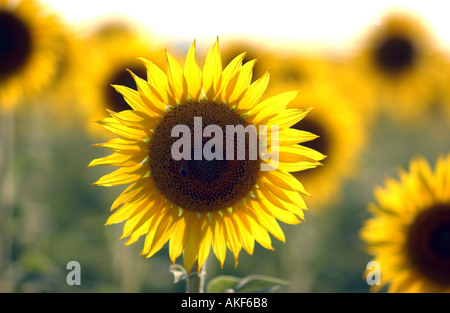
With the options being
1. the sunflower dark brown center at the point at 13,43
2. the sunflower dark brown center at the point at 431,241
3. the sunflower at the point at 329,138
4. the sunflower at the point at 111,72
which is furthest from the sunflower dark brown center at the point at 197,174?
the sunflower dark brown center at the point at 13,43

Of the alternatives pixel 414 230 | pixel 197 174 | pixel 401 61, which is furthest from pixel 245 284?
pixel 401 61

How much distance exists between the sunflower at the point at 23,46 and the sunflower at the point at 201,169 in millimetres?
2738

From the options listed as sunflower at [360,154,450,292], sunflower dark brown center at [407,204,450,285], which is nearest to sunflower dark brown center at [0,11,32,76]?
sunflower at [360,154,450,292]

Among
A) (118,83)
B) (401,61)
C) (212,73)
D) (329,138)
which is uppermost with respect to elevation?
(401,61)

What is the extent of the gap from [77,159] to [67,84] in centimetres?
271

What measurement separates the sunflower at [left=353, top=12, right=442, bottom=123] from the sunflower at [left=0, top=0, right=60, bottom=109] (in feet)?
14.7

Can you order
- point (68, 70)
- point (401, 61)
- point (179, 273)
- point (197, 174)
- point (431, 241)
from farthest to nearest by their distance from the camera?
point (401, 61), point (68, 70), point (431, 241), point (197, 174), point (179, 273)

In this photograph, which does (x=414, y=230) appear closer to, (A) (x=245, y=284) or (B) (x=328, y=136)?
(A) (x=245, y=284)

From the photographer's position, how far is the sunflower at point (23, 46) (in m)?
4.54

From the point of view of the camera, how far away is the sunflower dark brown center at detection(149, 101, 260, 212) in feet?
7.80

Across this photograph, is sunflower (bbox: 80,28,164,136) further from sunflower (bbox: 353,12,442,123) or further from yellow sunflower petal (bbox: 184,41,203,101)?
sunflower (bbox: 353,12,442,123)

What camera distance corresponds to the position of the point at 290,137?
2.25 metres

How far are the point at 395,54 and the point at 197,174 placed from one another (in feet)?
17.4

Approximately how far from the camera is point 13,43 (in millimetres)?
4594
